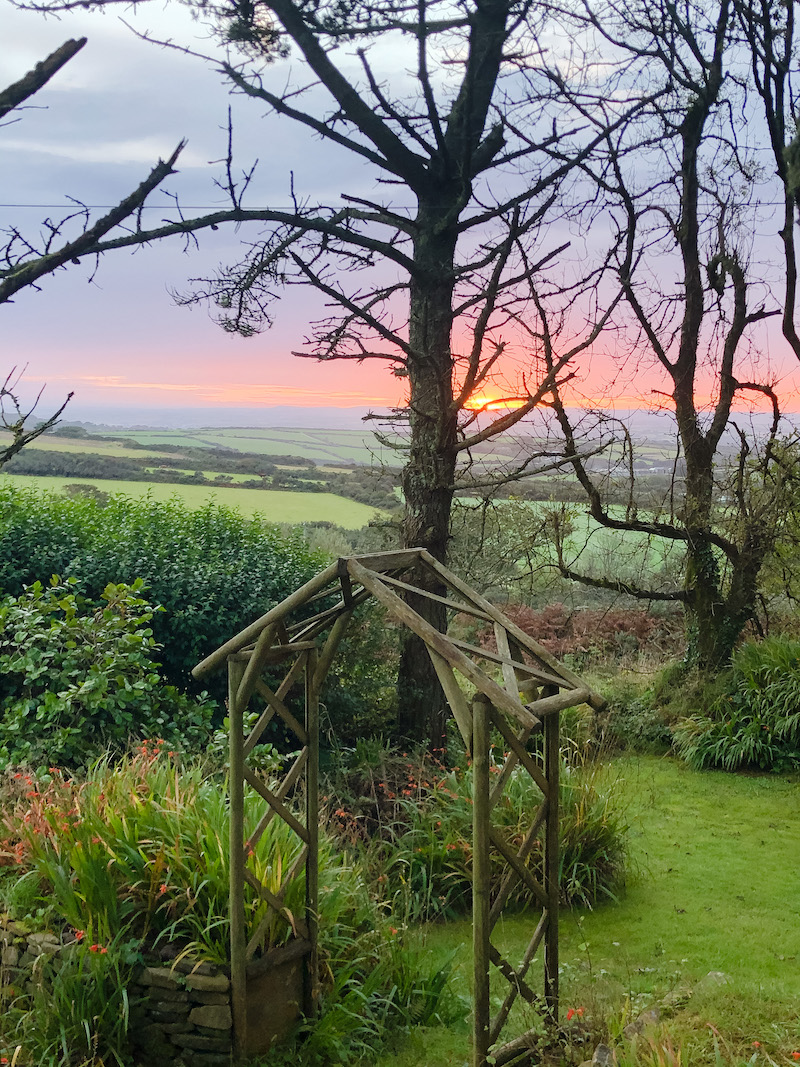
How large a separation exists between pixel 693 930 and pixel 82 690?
454 cm

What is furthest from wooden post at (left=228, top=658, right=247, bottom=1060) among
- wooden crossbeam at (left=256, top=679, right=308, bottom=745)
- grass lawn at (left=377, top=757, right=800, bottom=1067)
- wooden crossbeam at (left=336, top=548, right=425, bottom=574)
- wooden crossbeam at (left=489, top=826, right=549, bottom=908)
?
wooden crossbeam at (left=489, top=826, right=549, bottom=908)

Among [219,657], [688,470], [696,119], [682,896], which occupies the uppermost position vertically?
[696,119]

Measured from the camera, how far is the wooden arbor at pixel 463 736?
3320 millimetres

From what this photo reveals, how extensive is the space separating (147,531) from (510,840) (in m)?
4.99

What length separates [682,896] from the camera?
6.13 m

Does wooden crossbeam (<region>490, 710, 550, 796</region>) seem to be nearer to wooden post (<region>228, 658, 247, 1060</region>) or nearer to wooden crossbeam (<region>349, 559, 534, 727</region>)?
wooden crossbeam (<region>349, 559, 534, 727</region>)

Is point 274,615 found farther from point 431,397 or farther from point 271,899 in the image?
point 431,397

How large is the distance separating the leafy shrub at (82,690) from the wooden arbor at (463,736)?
238 centimetres

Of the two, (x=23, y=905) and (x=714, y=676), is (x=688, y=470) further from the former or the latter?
(x=23, y=905)

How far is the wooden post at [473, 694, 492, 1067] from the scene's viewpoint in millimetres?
3250

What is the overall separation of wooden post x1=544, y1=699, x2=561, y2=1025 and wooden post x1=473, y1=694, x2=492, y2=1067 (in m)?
0.36

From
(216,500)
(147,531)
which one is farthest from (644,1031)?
(216,500)

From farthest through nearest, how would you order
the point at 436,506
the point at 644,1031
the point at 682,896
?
the point at 436,506 → the point at 682,896 → the point at 644,1031

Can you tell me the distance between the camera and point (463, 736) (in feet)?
10.7
